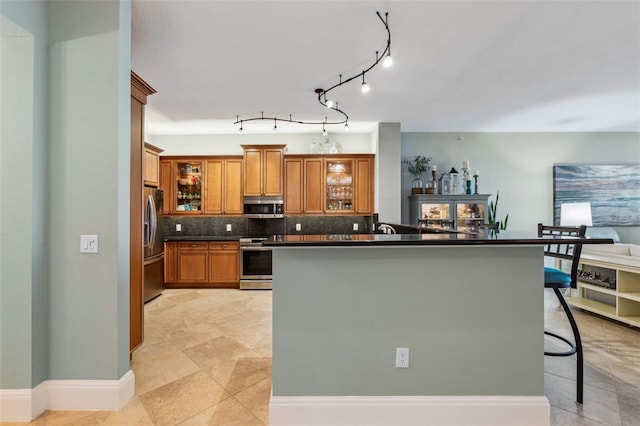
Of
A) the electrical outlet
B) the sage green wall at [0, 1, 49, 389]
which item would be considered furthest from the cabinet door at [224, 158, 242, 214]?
the electrical outlet

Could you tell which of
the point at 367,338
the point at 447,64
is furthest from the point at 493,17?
the point at 367,338

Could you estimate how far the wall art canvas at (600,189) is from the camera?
5.36 m

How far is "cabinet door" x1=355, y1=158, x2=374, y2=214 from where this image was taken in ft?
16.8

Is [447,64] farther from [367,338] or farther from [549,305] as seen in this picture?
[549,305]

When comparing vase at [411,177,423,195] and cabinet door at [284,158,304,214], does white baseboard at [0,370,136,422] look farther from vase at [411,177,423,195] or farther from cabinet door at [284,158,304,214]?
vase at [411,177,423,195]

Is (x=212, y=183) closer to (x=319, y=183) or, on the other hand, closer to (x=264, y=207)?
(x=264, y=207)

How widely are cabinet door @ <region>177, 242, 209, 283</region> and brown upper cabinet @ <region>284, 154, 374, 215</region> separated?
5.28 feet

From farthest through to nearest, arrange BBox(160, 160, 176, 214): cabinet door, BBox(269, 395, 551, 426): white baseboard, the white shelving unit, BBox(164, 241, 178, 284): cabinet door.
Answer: BBox(160, 160, 176, 214): cabinet door < BBox(164, 241, 178, 284): cabinet door < the white shelving unit < BBox(269, 395, 551, 426): white baseboard

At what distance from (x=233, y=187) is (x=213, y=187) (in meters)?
0.36

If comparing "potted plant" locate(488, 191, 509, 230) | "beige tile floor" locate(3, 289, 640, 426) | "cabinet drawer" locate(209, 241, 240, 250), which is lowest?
"beige tile floor" locate(3, 289, 640, 426)

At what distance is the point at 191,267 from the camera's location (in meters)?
4.98

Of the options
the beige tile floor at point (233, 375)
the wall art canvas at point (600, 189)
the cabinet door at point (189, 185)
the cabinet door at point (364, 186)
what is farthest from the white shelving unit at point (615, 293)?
the cabinet door at point (189, 185)

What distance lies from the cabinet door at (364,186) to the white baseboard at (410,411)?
142 inches

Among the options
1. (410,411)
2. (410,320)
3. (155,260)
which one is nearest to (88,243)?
(410,320)
